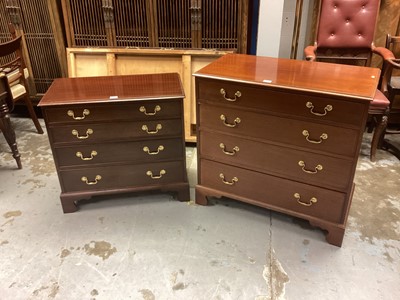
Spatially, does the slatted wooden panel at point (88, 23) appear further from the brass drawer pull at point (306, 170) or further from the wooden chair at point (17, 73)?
the brass drawer pull at point (306, 170)

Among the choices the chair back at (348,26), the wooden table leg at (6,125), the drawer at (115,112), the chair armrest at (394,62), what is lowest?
the wooden table leg at (6,125)

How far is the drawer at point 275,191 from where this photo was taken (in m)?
1.90

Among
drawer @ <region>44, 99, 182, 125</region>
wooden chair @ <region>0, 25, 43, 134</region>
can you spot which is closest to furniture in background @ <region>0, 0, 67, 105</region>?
wooden chair @ <region>0, 25, 43, 134</region>

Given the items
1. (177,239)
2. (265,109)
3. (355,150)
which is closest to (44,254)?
(177,239)

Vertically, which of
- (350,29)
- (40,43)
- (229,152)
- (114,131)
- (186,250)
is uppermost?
(350,29)

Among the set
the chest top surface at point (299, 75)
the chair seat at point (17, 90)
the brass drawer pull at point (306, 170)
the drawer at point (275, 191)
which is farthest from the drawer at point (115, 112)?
the chair seat at point (17, 90)

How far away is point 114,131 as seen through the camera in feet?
6.73

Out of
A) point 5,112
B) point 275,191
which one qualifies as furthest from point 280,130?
point 5,112

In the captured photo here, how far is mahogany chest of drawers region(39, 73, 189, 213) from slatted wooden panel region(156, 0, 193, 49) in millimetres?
736

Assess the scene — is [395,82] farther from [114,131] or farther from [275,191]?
[114,131]

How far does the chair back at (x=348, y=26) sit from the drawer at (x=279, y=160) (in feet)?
4.41

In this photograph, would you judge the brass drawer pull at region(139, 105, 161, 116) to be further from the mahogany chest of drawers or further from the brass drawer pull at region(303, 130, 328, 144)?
the brass drawer pull at region(303, 130, 328, 144)

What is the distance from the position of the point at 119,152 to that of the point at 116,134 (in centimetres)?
12

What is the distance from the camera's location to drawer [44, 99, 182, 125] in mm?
1962
